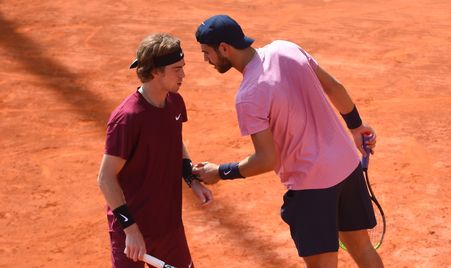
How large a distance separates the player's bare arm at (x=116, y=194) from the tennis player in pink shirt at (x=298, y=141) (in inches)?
26.3

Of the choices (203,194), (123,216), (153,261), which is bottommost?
(153,261)

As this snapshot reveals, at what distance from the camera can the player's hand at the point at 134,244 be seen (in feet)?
14.9

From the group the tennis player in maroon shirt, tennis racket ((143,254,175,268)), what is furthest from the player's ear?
tennis racket ((143,254,175,268))

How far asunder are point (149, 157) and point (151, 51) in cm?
59

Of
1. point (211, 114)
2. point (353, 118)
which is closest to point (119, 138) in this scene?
point (353, 118)

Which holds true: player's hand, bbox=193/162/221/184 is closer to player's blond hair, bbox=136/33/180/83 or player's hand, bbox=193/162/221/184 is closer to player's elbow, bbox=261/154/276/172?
player's elbow, bbox=261/154/276/172

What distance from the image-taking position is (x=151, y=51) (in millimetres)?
4559

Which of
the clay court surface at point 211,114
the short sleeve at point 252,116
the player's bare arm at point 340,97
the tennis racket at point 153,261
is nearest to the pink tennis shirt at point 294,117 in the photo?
the short sleeve at point 252,116

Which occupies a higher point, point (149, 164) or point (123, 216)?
point (149, 164)

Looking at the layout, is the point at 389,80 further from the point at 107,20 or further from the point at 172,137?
the point at 172,137

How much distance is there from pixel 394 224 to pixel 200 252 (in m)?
1.72

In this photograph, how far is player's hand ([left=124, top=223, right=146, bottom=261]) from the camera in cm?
453

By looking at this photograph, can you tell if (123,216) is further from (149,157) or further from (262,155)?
(262,155)

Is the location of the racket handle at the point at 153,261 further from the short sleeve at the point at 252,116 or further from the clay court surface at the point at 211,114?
the clay court surface at the point at 211,114
